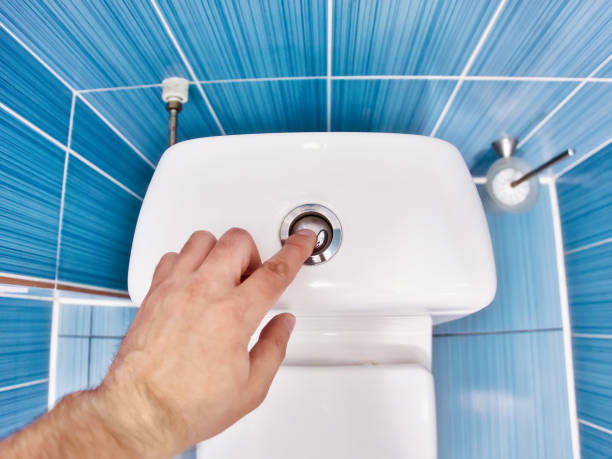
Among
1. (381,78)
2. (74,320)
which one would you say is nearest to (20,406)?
(74,320)

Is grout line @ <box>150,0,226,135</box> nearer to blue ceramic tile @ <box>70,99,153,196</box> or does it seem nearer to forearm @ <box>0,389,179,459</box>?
blue ceramic tile @ <box>70,99,153,196</box>

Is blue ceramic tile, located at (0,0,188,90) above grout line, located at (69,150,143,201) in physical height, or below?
above

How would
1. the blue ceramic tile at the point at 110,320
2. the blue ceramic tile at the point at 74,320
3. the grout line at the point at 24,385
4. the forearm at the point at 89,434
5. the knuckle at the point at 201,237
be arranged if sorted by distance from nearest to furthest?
the forearm at the point at 89,434 → the knuckle at the point at 201,237 → the grout line at the point at 24,385 → the blue ceramic tile at the point at 74,320 → the blue ceramic tile at the point at 110,320

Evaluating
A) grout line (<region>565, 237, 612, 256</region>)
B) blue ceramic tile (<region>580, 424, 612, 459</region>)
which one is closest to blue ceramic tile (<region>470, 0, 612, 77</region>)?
grout line (<region>565, 237, 612, 256</region>)

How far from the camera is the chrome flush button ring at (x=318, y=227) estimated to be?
17.4 inches

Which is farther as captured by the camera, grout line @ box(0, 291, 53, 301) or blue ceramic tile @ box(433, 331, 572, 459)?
blue ceramic tile @ box(433, 331, 572, 459)

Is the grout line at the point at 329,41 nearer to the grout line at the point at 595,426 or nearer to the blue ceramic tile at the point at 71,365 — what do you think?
the blue ceramic tile at the point at 71,365

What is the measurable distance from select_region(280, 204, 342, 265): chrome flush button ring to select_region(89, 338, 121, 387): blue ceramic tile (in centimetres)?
46

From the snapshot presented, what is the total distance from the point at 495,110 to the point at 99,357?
0.86 m

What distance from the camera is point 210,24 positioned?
1.58 ft

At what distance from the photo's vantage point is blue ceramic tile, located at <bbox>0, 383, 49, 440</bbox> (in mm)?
455

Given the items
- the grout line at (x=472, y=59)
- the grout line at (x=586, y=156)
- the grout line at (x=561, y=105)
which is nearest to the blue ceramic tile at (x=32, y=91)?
the grout line at (x=472, y=59)

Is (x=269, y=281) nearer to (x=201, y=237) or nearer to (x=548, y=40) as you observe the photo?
(x=201, y=237)

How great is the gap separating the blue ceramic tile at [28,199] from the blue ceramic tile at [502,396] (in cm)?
79
